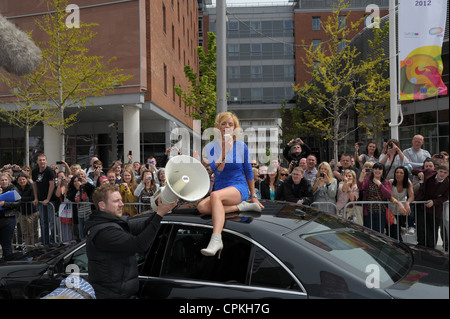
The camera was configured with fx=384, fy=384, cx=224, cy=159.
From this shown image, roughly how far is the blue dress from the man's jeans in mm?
5217

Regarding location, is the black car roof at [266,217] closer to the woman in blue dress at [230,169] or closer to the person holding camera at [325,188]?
the woman in blue dress at [230,169]

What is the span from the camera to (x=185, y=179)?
313 centimetres

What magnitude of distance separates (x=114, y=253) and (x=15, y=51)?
365 cm

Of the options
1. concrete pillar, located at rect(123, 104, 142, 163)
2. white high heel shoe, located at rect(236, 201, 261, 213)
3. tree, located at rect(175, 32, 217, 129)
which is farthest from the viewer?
concrete pillar, located at rect(123, 104, 142, 163)

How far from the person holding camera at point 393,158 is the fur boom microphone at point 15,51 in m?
6.08

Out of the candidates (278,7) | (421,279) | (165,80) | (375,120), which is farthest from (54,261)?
(278,7)

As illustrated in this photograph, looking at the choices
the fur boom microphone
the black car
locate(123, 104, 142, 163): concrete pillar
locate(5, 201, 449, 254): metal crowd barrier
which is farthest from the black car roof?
locate(123, 104, 142, 163): concrete pillar

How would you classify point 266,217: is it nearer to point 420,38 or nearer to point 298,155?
point 298,155

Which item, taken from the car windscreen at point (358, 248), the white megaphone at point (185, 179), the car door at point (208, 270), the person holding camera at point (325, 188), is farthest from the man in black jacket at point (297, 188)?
the car door at point (208, 270)

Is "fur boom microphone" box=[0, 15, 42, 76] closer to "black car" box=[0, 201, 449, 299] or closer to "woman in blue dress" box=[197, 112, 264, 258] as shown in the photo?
"black car" box=[0, 201, 449, 299]

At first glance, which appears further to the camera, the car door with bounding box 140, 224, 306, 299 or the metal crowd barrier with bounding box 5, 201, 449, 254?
the metal crowd barrier with bounding box 5, 201, 449, 254

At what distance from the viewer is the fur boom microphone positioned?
5070 millimetres
